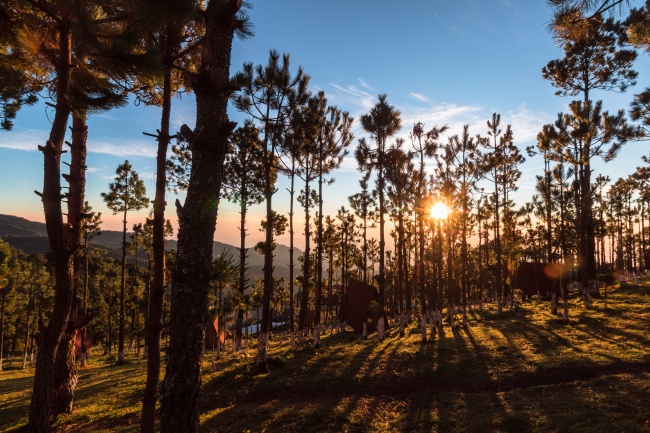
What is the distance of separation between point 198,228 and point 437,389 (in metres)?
12.6

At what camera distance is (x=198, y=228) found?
201 inches

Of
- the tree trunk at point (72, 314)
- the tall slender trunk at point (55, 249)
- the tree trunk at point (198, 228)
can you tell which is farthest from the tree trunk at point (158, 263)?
the tree trunk at point (72, 314)

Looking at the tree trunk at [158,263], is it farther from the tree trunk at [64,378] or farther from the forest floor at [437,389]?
the tree trunk at [64,378]

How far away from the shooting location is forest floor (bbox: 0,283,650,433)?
10.4m

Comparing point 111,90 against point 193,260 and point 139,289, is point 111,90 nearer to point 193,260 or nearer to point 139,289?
point 193,260

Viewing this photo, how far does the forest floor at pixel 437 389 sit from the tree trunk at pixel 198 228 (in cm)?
694

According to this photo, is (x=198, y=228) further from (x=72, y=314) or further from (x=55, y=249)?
(x=72, y=314)

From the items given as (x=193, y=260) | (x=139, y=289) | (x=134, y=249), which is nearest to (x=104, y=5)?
(x=193, y=260)

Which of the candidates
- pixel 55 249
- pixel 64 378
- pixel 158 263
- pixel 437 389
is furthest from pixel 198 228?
pixel 437 389

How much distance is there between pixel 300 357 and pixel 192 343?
17.2 m

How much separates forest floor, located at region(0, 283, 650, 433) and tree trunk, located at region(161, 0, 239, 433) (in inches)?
273

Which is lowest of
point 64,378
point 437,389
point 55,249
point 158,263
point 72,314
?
point 437,389

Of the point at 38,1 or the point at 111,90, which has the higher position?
the point at 38,1

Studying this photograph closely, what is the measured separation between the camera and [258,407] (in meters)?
13.0
